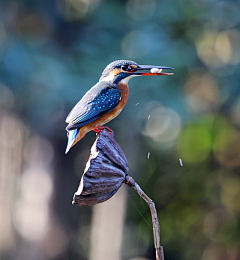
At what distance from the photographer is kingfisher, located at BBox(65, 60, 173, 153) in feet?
7.45

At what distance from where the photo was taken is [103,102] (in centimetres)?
239

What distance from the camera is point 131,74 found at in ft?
8.16

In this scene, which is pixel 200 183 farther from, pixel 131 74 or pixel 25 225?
pixel 131 74

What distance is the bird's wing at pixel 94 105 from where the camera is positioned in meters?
2.26

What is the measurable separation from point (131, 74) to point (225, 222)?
21.4ft

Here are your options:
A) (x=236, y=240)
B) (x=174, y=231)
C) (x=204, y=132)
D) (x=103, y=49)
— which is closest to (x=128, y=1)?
(x=103, y=49)

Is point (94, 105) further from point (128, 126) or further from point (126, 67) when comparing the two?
point (128, 126)

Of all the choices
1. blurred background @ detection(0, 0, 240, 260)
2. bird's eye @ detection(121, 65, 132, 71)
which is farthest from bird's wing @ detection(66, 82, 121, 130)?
blurred background @ detection(0, 0, 240, 260)

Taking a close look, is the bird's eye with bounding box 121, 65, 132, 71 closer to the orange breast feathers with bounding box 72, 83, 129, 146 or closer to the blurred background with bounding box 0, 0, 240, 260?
the orange breast feathers with bounding box 72, 83, 129, 146

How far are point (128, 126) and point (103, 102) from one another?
5098 mm

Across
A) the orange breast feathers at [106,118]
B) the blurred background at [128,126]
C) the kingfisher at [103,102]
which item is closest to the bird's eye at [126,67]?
the kingfisher at [103,102]

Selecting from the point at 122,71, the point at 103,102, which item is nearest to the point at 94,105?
the point at 103,102

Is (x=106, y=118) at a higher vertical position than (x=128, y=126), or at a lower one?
lower

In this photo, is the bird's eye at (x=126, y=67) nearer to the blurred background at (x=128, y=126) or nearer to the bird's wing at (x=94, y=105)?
the bird's wing at (x=94, y=105)
